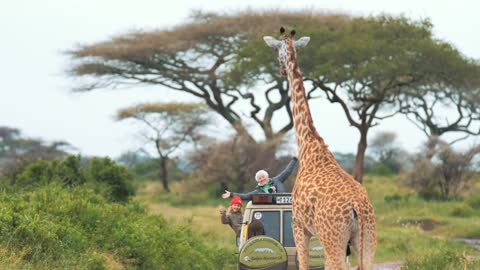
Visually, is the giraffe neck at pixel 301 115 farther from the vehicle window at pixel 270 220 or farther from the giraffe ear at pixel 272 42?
the vehicle window at pixel 270 220

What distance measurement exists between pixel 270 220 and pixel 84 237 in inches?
85.2

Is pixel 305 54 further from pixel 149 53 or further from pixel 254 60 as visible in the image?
pixel 149 53

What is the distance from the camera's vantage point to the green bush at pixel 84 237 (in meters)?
8.88

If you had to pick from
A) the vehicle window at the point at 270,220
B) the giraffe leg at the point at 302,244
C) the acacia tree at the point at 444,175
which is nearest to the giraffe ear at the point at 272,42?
the vehicle window at the point at 270,220

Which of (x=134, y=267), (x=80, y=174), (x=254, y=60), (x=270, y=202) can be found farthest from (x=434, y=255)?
(x=254, y=60)

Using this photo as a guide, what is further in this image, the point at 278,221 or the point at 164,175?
the point at 164,175

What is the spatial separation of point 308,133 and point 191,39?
24.6 m

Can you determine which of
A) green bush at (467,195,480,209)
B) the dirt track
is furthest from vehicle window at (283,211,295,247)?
green bush at (467,195,480,209)

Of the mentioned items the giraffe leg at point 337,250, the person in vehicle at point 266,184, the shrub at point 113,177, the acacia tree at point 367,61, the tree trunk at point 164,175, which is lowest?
the giraffe leg at point 337,250

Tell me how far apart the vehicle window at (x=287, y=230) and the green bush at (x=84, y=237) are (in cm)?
186

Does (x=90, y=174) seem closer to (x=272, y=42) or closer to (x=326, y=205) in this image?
(x=272, y=42)

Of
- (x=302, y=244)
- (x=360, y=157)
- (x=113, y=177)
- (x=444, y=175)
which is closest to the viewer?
(x=302, y=244)

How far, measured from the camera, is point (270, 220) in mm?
8875

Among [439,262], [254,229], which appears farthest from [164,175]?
[254,229]
